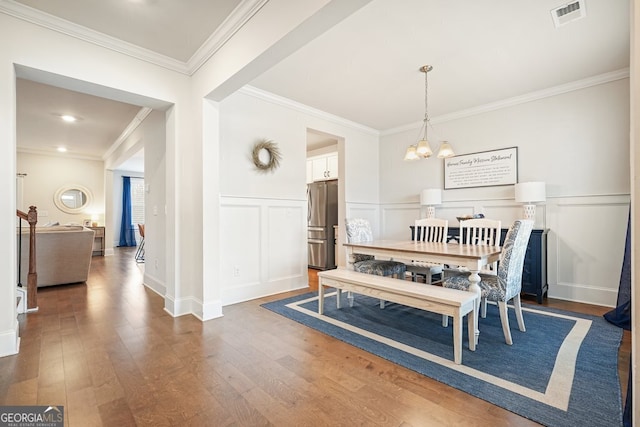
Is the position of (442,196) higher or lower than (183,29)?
lower

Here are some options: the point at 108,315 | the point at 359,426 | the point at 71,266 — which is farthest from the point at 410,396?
the point at 71,266

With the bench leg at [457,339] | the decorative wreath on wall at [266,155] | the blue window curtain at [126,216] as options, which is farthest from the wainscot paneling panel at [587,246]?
the blue window curtain at [126,216]

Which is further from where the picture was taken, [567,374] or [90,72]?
[90,72]

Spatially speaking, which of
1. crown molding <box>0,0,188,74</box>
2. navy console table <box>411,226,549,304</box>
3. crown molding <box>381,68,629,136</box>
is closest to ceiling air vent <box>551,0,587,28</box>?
crown molding <box>381,68,629,136</box>

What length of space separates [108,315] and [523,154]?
5.11 m

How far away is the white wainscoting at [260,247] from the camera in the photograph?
339cm

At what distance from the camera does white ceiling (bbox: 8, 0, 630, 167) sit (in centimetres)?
220

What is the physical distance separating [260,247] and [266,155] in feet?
3.75

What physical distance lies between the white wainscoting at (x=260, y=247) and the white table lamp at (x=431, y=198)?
181 cm

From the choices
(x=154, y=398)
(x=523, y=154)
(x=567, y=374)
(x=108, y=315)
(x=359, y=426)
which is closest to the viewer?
(x=359, y=426)

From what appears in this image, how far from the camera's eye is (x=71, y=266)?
429 centimetres

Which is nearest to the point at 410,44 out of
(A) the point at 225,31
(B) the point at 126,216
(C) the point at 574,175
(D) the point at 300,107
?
(A) the point at 225,31

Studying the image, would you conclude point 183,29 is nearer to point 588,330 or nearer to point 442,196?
point 442,196

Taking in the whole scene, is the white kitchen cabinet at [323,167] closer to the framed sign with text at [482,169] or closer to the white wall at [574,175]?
the framed sign with text at [482,169]
